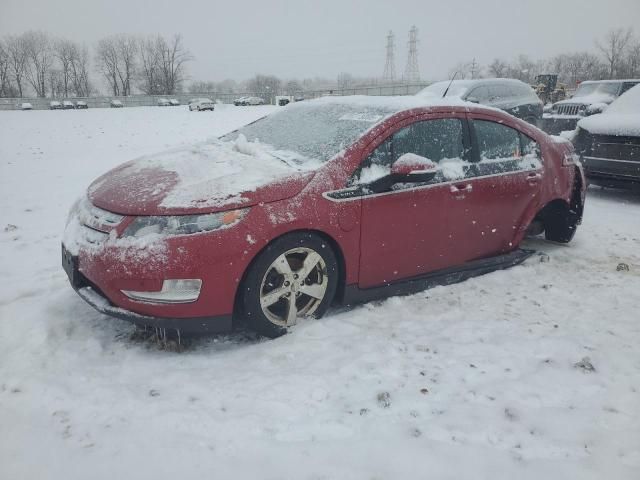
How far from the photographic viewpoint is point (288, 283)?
296 cm

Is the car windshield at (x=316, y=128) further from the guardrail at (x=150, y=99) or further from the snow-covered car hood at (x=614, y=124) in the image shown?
the guardrail at (x=150, y=99)

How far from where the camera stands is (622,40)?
71.2 m

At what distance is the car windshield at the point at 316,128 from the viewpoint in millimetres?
3320

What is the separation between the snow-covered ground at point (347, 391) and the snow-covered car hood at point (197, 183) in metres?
0.90

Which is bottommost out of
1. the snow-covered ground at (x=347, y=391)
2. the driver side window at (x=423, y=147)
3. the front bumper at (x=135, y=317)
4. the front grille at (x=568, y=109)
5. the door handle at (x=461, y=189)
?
the snow-covered ground at (x=347, y=391)

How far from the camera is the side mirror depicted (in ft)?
10.1

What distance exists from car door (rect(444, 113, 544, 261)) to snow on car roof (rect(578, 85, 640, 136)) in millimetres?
3171

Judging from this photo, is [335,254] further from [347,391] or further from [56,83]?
[56,83]

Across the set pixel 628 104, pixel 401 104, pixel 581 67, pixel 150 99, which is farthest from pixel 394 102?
pixel 581 67

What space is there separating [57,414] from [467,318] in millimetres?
2665

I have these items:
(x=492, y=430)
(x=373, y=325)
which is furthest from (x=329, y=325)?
(x=492, y=430)

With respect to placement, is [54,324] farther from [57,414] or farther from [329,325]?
[329,325]

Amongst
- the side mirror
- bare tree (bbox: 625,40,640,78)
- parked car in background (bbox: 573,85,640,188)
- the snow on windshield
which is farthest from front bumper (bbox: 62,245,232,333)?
bare tree (bbox: 625,40,640,78)

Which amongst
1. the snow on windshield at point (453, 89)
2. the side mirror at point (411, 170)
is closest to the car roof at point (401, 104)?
the side mirror at point (411, 170)
